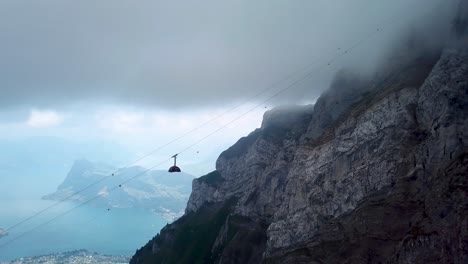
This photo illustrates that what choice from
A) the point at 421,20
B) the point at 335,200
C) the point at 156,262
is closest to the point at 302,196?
the point at 335,200

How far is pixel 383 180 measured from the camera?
5797 cm

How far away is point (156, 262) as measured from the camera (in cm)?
14800

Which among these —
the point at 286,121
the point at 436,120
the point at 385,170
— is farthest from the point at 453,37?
the point at 286,121

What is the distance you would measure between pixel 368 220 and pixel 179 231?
110317 millimetres

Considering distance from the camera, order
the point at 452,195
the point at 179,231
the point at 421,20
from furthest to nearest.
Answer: the point at 179,231 → the point at 421,20 → the point at 452,195

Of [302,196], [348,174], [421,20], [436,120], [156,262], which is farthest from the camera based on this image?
[156,262]

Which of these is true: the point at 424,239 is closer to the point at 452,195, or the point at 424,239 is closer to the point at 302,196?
the point at 452,195

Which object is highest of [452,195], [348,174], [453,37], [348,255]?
[453,37]

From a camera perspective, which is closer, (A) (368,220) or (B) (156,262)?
(A) (368,220)

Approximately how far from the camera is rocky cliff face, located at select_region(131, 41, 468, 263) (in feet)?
157

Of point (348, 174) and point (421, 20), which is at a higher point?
point (421, 20)

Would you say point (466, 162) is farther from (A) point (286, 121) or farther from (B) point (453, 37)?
(A) point (286, 121)

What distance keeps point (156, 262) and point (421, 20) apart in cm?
11538

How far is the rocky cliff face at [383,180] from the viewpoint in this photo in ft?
157
